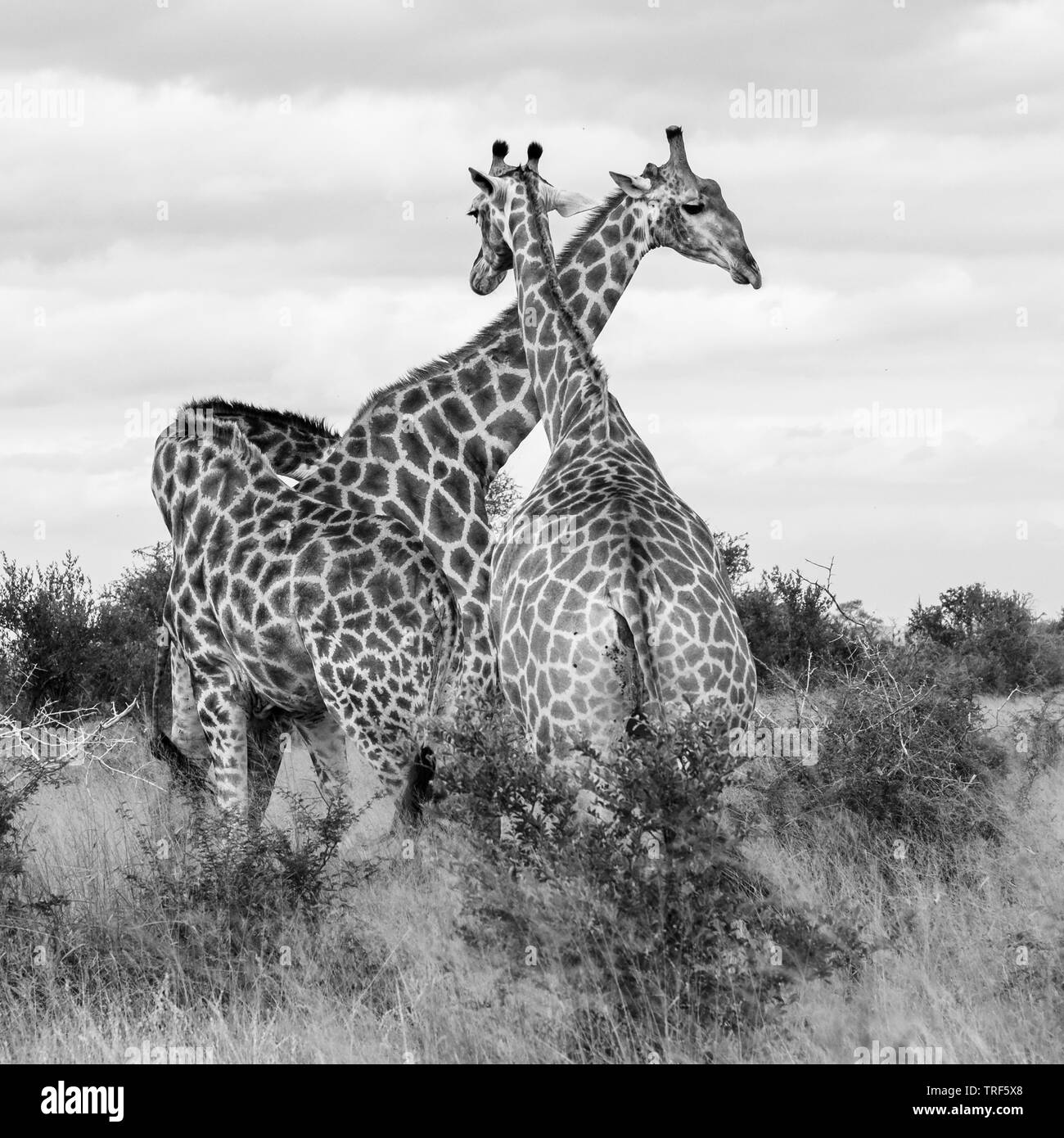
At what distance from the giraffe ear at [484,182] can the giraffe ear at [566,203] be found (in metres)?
0.70

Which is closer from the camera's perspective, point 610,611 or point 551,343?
point 610,611

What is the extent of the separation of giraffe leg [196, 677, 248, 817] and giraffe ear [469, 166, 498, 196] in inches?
162

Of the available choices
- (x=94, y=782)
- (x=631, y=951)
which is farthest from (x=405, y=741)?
(x=94, y=782)

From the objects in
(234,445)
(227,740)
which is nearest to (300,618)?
(227,740)

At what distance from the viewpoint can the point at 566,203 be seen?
36.5 ft

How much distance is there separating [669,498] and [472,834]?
2.35 metres

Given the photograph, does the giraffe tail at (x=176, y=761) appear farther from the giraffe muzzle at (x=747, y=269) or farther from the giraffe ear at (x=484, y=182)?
the giraffe muzzle at (x=747, y=269)

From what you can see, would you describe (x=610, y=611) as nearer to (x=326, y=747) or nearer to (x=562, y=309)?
(x=562, y=309)

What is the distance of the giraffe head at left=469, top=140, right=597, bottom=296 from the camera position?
10.4 m

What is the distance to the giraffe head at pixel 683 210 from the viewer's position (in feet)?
35.3

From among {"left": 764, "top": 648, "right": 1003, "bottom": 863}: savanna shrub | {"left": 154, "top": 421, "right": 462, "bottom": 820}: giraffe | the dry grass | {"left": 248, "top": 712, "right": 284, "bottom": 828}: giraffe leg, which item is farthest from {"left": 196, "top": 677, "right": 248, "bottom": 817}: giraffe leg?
{"left": 764, "top": 648, "right": 1003, "bottom": 863}: savanna shrub

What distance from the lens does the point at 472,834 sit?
21.7 ft

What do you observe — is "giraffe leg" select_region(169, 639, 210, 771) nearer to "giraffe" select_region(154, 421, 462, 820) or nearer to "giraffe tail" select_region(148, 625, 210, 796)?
"giraffe tail" select_region(148, 625, 210, 796)

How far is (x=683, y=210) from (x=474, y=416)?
2359 millimetres
